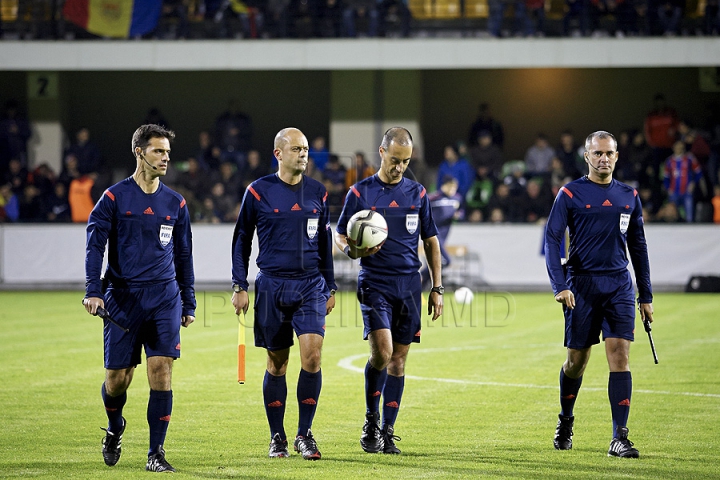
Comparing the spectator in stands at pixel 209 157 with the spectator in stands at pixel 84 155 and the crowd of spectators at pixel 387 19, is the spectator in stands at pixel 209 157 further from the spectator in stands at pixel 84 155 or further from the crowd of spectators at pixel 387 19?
the crowd of spectators at pixel 387 19

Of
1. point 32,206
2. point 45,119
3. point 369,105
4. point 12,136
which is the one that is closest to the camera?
point 32,206

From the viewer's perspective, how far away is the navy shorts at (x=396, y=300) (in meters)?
7.67

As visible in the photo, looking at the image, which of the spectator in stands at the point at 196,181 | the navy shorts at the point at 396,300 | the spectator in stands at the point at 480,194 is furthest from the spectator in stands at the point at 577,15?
the navy shorts at the point at 396,300

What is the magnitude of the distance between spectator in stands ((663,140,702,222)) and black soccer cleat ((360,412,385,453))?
59.1ft

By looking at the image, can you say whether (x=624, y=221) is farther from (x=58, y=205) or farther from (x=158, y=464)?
(x=58, y=205)

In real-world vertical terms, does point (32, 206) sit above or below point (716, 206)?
below

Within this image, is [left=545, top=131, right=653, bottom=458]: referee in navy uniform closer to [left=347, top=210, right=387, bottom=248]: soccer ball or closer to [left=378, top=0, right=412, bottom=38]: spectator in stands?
[left=347, top=210, right=387, bottom=248]: soccer ball

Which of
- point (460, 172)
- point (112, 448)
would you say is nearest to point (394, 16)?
point (460, 172)

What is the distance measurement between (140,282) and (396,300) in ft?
6.11

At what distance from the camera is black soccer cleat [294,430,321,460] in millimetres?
7195

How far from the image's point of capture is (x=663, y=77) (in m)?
29.5

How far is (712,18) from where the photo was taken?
25531mm

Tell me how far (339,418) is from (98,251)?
2.96 m

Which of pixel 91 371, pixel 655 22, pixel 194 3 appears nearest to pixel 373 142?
pixel 194 3
